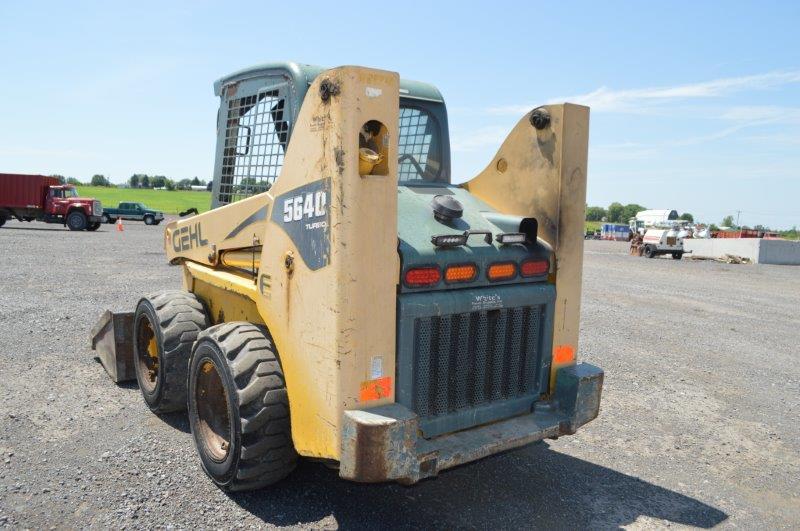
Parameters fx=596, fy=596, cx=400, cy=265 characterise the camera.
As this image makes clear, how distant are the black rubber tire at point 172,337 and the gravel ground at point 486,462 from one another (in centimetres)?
20

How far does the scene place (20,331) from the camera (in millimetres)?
7613

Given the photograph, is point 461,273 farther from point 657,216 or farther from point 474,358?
point 657,216

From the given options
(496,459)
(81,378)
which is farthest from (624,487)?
(81,378)

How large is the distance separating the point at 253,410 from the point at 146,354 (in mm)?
2525

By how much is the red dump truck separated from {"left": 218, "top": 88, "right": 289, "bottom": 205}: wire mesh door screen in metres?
Answer: 29.0

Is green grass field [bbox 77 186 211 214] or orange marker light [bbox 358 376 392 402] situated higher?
green grass field [bbox 77 186 211 214]

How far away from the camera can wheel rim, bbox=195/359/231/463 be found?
12.6 feet

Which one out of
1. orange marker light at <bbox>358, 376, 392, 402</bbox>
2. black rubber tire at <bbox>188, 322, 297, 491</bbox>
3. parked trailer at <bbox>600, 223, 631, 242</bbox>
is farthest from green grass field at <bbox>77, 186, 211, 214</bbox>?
orange marker light at <bbox>358, 376, 392, 402</bbox>

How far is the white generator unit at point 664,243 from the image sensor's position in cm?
3038

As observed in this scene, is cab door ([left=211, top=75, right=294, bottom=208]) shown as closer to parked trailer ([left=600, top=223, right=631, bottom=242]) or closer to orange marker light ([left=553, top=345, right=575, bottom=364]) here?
orange marker light ([left=553, top=345, right=575, bottom=364])

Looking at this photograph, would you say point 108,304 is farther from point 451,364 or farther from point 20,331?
point 451,364

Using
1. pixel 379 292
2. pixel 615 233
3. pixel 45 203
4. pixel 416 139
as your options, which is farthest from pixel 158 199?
pixel 379 292

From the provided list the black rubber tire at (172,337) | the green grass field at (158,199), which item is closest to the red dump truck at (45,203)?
the green grass field at (158,199)

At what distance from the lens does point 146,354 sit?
5383 mm
